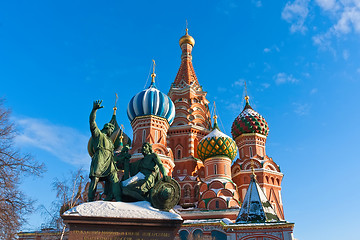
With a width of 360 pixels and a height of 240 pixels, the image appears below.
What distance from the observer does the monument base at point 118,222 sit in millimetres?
6582

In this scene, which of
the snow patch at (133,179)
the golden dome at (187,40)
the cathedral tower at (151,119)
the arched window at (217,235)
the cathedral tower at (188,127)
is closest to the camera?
the snow patch at (133,179)

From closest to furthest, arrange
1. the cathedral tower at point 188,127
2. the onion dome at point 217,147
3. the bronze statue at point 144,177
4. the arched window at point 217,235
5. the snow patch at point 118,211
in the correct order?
the snow patch at point 118,211 < the bronze statue at point 144,177 < the arched window at point 217,235 < the onion dome at point 217,147 < the cathedral tower at point 188,127

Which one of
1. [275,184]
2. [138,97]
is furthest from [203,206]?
[138,97]

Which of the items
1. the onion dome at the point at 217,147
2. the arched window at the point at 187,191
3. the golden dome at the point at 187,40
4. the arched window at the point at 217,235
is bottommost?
the arched window at the point at 217,235

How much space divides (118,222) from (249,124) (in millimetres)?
24490

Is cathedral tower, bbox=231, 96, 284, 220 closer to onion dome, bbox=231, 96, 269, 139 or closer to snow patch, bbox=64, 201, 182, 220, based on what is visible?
onion dome, bbox=231, 96, 269, 139

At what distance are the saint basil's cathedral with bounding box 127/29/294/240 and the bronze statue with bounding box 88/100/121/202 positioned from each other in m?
9.65

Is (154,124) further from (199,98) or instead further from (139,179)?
(139,179)

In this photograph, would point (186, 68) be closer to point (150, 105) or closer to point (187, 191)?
point (150, 105)

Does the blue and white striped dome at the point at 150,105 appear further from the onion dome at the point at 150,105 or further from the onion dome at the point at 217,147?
the onion dome at the point at 217,147

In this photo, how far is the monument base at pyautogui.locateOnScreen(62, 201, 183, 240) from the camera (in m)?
6.58

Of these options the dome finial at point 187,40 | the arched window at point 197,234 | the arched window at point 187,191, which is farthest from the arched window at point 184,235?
the dome finial at point 187,40

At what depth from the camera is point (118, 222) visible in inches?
261

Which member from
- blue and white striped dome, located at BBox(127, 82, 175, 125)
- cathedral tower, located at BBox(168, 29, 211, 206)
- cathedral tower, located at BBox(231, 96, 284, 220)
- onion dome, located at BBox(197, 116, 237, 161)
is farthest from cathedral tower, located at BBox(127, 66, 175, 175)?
cathedral tower, located at BBox(231, 96, 284, 220)
